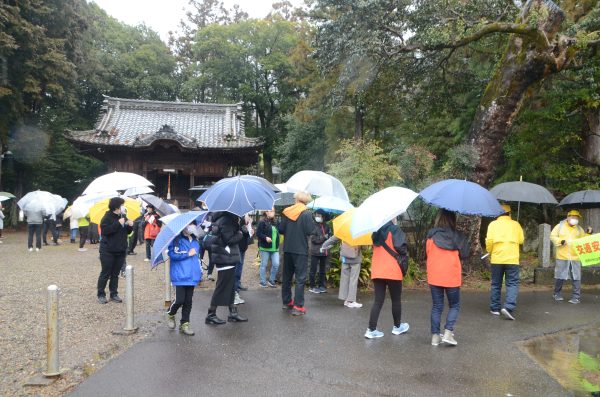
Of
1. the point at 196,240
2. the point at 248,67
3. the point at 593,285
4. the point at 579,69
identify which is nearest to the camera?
the point at 196,240

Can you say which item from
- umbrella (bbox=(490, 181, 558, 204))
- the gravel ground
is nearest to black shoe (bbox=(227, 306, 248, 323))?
the gravel ground

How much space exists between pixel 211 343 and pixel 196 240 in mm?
1370

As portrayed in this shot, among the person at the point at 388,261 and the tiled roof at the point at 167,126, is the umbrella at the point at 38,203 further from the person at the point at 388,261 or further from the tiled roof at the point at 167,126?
the person at the point at 388,261

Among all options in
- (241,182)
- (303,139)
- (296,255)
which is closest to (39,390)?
(241,182)

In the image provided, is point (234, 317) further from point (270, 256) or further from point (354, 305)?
point (270, 256)

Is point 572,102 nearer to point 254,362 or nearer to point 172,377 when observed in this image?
point 254,362

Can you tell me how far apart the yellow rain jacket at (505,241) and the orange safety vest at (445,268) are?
2.10 m

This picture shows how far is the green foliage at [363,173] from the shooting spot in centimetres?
1074

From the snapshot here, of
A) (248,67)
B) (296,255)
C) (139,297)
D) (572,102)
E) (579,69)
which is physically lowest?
(139,297)

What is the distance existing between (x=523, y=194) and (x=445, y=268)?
331 cm

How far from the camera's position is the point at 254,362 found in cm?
507

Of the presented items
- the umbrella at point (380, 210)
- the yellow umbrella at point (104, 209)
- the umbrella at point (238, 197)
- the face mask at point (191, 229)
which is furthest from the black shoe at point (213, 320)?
the yellow umbrella at point (104, 209)

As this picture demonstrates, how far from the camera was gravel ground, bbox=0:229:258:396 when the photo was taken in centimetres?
485

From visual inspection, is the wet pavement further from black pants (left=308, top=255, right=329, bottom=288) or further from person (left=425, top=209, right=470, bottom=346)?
black pants (left=308, top=255, right=329, bottom=288)
